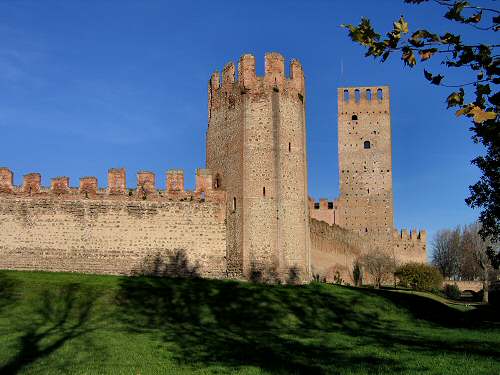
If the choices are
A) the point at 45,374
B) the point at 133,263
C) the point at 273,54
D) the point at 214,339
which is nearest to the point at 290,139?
the point at 273,54

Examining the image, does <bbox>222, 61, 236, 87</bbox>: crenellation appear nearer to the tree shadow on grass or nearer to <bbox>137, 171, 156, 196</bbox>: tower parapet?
<bbox>137, 171, 156, 196</bbox>: tower parapet

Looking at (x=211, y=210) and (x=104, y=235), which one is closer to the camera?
(x=104, y=235)

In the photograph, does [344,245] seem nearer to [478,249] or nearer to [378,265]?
[378,265]

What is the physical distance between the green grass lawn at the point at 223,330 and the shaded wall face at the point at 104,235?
62.7 inches

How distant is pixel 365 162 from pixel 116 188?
110ft

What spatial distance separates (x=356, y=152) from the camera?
55156 mm

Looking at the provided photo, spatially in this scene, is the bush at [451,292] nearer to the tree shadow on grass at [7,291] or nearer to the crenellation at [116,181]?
the crenellation at [116,181]

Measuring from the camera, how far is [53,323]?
1650 centimetres

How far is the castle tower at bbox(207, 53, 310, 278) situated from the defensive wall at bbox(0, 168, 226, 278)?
108 cm

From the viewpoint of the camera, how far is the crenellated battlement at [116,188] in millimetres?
24828

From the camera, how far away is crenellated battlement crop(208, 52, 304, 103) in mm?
25594

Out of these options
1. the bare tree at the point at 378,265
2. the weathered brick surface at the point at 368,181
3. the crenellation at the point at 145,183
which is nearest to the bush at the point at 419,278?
the bare tree at the point at 378,265

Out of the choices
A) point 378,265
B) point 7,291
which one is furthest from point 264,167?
point 378,265

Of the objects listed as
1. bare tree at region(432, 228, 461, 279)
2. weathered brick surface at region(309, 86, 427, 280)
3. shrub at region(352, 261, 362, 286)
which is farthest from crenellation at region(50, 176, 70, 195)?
bare tree at region(432, 228, 461, 279)
